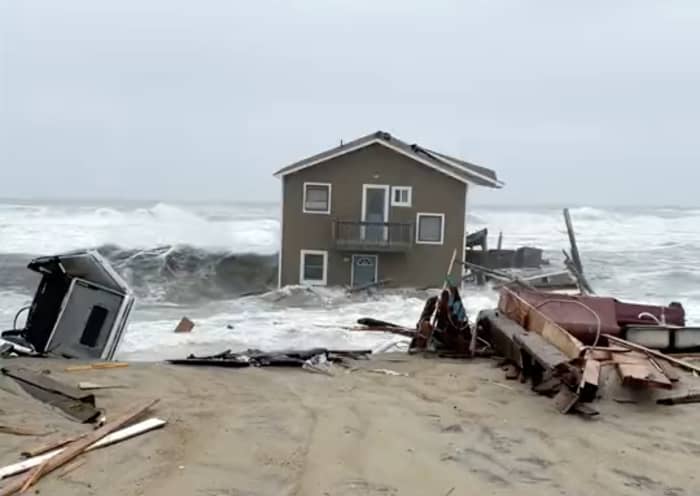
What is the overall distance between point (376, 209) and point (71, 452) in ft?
73.0

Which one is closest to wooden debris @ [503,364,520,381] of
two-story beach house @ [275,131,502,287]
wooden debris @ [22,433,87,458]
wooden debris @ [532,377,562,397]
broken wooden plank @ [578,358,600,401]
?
wooden debris @ [532,377,562,397]

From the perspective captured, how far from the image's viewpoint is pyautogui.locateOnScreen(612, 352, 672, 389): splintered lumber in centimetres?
701

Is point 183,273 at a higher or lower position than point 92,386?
lower

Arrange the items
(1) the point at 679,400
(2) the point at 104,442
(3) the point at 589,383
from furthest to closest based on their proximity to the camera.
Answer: (1) the point at 679,400
(3) the point at 589,383
(2) the point at 104,442

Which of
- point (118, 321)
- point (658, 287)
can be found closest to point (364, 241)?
point (658, 287)

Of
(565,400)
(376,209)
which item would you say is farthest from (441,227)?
(565,400)

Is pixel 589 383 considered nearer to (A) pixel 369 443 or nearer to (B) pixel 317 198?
(A) pixel 369 443

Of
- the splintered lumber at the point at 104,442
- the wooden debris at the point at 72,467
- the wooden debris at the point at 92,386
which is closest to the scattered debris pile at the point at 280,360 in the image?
the wooden debris at the point at 92,386

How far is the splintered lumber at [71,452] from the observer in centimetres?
429

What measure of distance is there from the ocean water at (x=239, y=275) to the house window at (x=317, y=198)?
120 inches

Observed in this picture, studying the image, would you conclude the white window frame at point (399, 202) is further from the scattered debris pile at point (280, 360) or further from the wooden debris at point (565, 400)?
the wooden debris at point (565, 400)

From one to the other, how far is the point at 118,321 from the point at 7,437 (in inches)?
248

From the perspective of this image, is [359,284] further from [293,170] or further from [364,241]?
[293,170]

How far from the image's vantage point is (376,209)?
1052 inches
